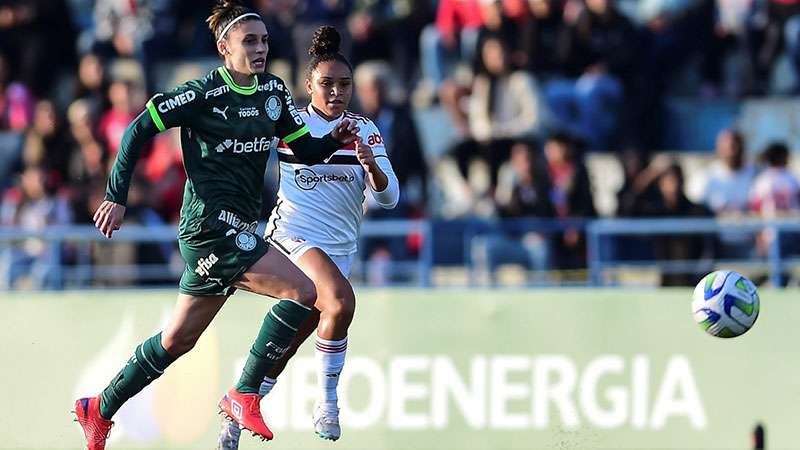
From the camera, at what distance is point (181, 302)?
29.7 ft

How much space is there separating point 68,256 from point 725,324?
6.70 m

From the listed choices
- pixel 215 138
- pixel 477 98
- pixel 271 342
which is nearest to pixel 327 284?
pixel 271 342

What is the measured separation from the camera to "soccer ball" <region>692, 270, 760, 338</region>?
9.95 m

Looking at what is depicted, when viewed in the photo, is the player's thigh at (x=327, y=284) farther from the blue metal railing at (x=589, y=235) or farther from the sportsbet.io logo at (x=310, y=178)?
the blue metal railing at (x=589, y=235)

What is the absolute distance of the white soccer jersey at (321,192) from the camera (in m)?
9.63

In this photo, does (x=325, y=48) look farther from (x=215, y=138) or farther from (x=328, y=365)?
(x=328, y=365)

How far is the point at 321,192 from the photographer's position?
9.66 m

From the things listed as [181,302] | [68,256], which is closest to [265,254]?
[181,302]

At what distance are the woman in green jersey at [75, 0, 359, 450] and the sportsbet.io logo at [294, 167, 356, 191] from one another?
479 millimetres

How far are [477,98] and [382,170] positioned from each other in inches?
249

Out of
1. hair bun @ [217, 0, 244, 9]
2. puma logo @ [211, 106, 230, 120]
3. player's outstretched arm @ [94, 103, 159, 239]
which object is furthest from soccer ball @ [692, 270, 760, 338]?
player's outstretched arm @ [94, 103, 159, 239]

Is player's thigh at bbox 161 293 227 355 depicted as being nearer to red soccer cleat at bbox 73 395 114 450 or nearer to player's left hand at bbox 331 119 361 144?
red soccer cleat at bbox 73 395 114 450

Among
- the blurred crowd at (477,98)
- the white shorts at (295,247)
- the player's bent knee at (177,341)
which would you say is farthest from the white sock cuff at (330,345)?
the blurred crowd at (477,98)

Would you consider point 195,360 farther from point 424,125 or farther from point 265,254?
point 424,125
